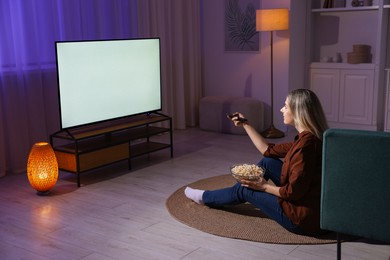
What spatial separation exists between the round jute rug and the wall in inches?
114

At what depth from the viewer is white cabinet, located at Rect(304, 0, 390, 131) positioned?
6.08 metres

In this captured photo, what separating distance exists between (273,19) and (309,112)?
3208 mm

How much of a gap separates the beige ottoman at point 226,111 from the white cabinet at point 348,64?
2.79ft

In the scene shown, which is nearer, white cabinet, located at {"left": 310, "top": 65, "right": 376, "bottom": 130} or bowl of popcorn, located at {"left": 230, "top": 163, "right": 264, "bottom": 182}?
bowl of popcorn, located at {"left": 230, "top": 163, "right": 264, "bottom": 182}

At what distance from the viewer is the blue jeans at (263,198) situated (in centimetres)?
315

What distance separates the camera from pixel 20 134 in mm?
4871

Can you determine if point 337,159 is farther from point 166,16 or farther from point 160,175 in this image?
point 166,16

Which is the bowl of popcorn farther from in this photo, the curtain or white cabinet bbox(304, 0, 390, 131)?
white cabinet bbox(304, 0, 390, 131)

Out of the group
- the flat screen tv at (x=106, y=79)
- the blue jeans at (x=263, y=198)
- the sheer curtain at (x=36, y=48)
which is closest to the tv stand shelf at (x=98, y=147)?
the flat screen tv at (x=106, y=79)

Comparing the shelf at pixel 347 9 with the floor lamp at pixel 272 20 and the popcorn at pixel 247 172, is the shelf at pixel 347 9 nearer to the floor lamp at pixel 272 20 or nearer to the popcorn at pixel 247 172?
the floor lamp at pixel 272 20

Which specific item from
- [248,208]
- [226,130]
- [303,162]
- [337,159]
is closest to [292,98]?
[303,162]

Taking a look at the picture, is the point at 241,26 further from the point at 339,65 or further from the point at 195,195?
the point at 195,195

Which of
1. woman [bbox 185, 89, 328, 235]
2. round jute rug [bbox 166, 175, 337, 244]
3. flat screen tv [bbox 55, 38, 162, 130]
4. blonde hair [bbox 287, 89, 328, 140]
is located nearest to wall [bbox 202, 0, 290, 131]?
flat screen tv [bbox 55, 38, 162, 130]

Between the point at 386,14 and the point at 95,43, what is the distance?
348 centimetres
